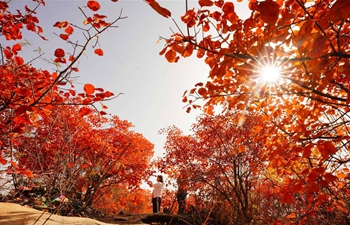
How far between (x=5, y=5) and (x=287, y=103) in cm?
592

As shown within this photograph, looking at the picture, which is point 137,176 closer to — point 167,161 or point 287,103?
point 167,161

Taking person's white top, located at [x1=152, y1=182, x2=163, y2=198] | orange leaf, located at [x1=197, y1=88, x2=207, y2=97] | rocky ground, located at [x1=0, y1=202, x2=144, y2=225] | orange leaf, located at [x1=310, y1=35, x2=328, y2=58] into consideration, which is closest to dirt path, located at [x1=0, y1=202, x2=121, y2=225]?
rocky ground, located at [x1=0, y1=202, x2=144, y2=225]

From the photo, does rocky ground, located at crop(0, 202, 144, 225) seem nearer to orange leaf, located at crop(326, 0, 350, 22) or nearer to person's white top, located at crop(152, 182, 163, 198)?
orange leaf, located at crop(326, 0, 350, 22)

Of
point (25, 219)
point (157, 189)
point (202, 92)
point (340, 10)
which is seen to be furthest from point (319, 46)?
point (157, 189)

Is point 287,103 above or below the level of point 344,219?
above

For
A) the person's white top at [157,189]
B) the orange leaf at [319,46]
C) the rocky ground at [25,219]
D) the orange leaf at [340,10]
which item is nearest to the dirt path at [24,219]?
the rocky ground at [25,219]

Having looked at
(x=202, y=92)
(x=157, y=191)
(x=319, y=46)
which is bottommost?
(x=157, y=191)

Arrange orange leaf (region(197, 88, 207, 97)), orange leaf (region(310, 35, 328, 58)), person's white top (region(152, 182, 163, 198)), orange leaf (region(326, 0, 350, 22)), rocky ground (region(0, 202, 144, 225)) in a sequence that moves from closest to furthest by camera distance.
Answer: orange leaf (region(326, 0, 350, 22)) < orange leaf (region(310, 35, 328, 58)) < rocky ground (region(0, 202, 144, 225)) < orange leaf (region(197, 88, 207, 97)) < person's white top (region(152, 182, 163, 198))

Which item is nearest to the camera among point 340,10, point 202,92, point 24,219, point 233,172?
point 340,10

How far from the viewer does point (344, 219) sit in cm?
430

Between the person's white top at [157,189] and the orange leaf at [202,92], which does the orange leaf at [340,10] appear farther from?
the person's white top at [157,189]

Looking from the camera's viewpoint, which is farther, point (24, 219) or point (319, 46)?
point (24, 219)

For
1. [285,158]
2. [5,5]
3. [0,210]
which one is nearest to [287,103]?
[285,158]

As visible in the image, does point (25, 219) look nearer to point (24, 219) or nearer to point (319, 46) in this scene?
point (24, 219)
